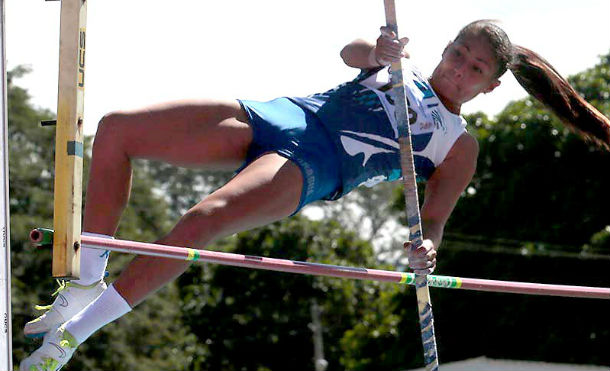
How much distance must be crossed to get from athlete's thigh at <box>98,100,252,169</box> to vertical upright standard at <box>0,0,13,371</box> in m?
0.59

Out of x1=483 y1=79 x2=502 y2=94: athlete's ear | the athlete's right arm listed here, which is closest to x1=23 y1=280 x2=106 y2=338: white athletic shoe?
the athlete's right arm

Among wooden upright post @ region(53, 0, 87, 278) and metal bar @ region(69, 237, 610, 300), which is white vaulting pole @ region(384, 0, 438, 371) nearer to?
metal bar @ region(69, 237, 610, 300)

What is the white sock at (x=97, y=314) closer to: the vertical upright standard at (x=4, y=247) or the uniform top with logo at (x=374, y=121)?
the vertical upright standard at (x=4, y=247)

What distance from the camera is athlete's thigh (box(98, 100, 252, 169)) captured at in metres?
3.56

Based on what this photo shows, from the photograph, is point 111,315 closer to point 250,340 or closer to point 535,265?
point 535,265

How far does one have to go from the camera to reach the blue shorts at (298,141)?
3.71m

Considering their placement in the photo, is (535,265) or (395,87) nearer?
(395,87)

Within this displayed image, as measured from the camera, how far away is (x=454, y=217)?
1878 centimetres

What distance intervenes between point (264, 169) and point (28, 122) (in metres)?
19.3

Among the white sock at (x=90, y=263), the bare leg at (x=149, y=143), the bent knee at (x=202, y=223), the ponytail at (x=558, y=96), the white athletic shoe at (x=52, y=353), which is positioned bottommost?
the white athletic shoe at (x=52, y=353)

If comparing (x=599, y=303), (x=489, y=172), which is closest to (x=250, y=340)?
(x=489, y=172)

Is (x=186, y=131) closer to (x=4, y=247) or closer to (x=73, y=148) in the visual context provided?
(x=73, y=148)

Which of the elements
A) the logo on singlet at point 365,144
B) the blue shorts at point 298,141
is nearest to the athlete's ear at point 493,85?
the logo on singlet at point 365,144

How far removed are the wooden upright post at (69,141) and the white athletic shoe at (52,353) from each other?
1.19ft
